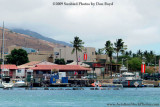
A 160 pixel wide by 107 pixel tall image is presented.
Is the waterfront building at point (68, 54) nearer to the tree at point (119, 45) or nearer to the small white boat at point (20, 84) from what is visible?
the tree at point (119, 45)

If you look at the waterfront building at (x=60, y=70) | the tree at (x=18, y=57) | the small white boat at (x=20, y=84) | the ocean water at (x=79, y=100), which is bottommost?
the ocean water at (x=79, y=100)

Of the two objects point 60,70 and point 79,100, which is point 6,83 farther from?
point 79,100

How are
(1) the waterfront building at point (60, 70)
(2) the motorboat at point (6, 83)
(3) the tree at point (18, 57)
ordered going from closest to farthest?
(2) the motorboat at point (6, 83) → (1) the waterfront building at point (60, 70) → (3) the tree at point (18, 57)

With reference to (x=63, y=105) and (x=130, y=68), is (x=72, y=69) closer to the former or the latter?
(x=130, y=68)

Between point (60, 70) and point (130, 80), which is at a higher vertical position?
point (60, 70)

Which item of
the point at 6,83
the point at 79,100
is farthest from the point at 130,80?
the point at 79,100

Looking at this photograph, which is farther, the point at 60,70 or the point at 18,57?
the point at 18,57

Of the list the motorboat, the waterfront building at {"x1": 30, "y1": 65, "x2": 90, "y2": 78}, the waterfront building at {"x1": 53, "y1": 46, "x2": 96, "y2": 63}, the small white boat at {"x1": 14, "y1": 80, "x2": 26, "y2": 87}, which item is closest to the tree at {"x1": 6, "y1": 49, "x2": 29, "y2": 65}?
the waterfront building at {"x1": 53, "y1": 46, "x2": 96, "y2": 63}

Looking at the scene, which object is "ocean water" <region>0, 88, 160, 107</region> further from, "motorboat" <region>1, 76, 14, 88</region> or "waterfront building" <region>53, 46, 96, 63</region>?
"waterfront building" <region>53, 46, 96, 63</region>

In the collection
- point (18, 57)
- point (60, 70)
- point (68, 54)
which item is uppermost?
point (68, 54)

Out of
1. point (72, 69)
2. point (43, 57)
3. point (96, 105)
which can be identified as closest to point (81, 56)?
point (43, 57)

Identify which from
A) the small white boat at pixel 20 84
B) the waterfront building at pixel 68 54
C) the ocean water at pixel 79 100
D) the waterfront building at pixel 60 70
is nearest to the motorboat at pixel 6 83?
the small white boat at pixel 20 84

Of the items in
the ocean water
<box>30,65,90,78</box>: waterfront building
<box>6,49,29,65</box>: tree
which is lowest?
the ocean water

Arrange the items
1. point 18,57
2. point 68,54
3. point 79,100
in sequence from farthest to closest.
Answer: point 68,54 → point 18,57 → point 79,100
